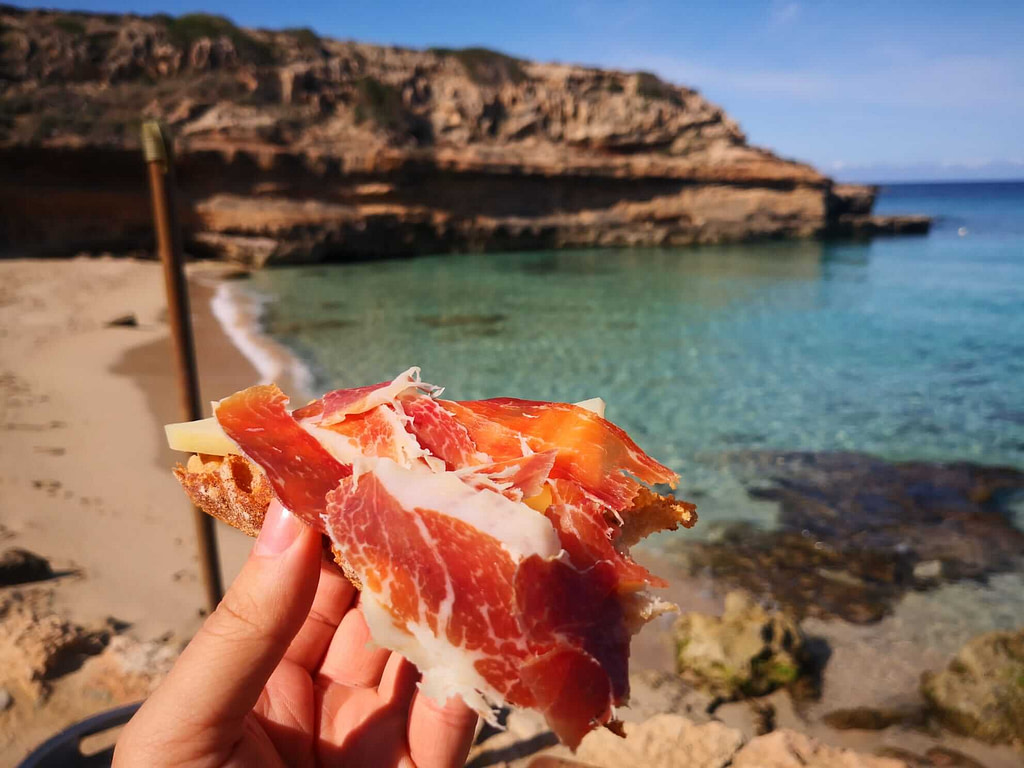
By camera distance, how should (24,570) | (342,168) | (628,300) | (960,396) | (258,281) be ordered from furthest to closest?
(342,168), (258,281), (628,300), (960,396), (24,570)

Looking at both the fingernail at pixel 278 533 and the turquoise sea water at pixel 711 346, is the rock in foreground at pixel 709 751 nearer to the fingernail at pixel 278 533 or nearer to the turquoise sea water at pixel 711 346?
the fingernail at pixel 278 533

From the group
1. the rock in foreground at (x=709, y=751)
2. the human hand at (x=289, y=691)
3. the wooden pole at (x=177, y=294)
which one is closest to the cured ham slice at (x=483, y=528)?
the human hand at (x=289, y=691)

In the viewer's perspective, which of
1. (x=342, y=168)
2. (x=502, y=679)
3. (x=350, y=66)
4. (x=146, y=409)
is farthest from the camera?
(x=350, y=66)

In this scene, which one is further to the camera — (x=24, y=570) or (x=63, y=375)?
(x=63, y=375)

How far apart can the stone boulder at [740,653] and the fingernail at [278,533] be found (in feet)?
9.72

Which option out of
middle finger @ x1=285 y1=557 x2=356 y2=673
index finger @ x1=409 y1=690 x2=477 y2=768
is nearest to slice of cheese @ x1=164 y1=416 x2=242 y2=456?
middle finger @ x1=285 y1=557 x2=356 y2=673

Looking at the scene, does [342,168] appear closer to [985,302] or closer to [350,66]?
[350,66]

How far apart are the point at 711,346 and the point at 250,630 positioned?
11.8 m

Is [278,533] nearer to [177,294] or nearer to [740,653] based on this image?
[177,294]

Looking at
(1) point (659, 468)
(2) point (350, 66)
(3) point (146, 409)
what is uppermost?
(2) point (350, 66)

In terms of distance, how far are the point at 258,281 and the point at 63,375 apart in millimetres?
12226

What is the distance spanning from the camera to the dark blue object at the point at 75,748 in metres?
2.15

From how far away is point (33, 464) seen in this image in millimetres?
5652

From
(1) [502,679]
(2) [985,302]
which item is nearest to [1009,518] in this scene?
(1) [502,679]
